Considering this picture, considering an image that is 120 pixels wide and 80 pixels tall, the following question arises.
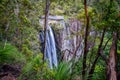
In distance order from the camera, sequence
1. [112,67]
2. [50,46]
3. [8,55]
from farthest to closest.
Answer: [50,46]
[8,55]
[112,67]

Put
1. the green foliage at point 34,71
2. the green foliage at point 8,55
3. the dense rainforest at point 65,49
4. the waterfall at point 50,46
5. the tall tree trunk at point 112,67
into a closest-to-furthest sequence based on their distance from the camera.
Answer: the tall tree trunk at point 112,67
the dense rainforest at point 65,49
the green foliage at point 34,71
the green foliage at point 8,55
the waterfall at point 50,46

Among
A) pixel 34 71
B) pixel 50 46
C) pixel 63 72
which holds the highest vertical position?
pixel 63 72

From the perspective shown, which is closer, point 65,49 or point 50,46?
point 65,49

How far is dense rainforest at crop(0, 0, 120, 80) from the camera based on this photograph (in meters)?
5.07

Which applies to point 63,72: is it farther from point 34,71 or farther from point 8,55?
point 8,55

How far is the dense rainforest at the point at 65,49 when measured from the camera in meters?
5.07

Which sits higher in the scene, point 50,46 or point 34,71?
point 34,71

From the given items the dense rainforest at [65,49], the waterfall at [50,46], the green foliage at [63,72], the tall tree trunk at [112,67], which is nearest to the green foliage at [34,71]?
the dense rainforest at [65,49]

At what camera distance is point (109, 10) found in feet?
17.1

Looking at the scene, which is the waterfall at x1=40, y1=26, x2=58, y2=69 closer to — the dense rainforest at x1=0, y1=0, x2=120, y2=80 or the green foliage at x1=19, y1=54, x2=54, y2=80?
the dense rainforest at x1=0, y1=0, x2=120, y2=80

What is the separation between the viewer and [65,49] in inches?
244

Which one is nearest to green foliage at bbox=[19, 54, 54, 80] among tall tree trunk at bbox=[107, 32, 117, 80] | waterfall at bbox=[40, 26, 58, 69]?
tall tree trunk at bbox=[107, 32, 117, 80]

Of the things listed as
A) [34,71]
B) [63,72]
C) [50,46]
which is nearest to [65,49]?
[34,71]

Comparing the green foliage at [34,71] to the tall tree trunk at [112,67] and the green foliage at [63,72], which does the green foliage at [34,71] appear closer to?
the green foliage at [63,72]
